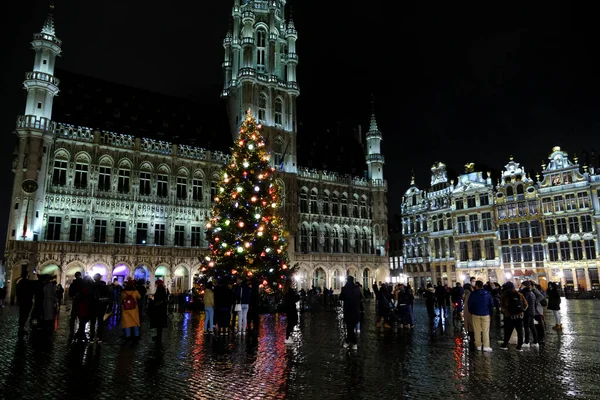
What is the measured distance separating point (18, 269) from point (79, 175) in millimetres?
9281

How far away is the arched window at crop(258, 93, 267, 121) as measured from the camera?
49.0 metres

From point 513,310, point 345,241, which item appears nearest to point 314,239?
point 345,241

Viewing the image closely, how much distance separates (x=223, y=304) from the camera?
14.8m

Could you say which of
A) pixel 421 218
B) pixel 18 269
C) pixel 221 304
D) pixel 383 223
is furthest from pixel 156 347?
pixel 421 218

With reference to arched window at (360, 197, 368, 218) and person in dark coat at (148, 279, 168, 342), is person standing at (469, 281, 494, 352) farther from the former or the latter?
arched window at (360, 197, 368, 218)

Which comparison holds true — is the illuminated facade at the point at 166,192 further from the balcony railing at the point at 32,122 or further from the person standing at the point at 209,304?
the person standing at the point at 209,304

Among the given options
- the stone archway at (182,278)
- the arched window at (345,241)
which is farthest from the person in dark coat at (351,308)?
the arched window at (345,241)

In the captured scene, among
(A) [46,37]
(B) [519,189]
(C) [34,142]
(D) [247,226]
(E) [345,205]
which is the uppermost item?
(A) [46,37]

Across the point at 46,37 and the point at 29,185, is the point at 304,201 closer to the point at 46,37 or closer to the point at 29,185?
the point at 29,185

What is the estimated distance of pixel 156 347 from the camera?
12.0m

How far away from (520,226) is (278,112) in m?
31.3

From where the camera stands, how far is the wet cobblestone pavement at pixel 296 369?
7.07 m

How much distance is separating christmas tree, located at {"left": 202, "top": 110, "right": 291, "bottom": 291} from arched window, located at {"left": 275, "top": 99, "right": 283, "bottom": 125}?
2443cm

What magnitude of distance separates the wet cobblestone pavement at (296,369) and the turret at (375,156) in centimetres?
4600
